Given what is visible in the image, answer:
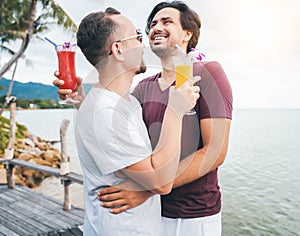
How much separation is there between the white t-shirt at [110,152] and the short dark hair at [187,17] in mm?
517

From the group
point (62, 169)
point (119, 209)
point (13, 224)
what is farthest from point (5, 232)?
point (119, 209)

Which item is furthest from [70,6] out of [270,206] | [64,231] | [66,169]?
[270,206]

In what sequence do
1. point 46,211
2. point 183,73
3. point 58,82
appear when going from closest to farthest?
1. point 183,73
2. point 58,82
3. point 46,211

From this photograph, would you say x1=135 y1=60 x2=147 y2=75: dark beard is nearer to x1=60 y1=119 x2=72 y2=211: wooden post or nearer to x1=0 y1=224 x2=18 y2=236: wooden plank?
x1=0 y1=224 x2=18 y2=236: wooden plank

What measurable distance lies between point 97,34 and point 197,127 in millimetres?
525

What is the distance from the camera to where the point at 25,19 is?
480 inches

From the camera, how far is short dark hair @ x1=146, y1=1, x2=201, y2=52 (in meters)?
1.43

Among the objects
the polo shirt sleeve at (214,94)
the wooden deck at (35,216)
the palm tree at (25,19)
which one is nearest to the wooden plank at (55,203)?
the wooden deck at (35,216)

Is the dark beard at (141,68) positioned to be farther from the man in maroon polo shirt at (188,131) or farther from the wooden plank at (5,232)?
the wooden plank at (5,232)

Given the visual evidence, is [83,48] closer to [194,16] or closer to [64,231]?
[194,16]

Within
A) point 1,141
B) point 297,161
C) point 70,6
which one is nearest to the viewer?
point 70,6

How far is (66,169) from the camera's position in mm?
4297

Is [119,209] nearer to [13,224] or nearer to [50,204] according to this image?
[13,224]

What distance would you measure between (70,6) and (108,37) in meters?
11.0
